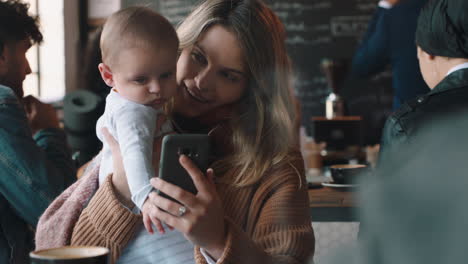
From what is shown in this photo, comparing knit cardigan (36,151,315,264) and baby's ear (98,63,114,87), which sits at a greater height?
baby's ear (98,63,114,87)

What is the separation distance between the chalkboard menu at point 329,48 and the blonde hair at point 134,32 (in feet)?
11.6

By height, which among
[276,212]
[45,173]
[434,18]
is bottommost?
[45,173]

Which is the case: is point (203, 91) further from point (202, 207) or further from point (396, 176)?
point (396, 176)

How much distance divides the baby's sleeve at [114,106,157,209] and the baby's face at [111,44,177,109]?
0.07 feet

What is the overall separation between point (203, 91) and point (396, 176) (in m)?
0.72

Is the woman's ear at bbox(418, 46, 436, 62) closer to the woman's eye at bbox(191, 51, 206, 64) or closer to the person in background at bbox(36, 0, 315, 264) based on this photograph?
the person in background at bbox(36, 0, 315, 264)

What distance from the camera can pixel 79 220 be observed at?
0.90m

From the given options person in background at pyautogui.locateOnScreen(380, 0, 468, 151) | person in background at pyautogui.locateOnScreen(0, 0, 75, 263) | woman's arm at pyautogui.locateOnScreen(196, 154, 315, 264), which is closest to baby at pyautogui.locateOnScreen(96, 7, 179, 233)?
woman's arm at pyautogui.locateOnScreen(196, 154, 315, 264)

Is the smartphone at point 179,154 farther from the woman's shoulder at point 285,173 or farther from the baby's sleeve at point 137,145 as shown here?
the woman's shoulder at point 285,173

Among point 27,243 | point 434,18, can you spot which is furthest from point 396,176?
point 434,18

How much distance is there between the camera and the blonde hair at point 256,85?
3.16 ft

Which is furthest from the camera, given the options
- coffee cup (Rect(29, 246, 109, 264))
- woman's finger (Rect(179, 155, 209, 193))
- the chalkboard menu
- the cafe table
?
the chalkboard menu

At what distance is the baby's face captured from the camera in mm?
798

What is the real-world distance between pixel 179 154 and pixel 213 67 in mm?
289
